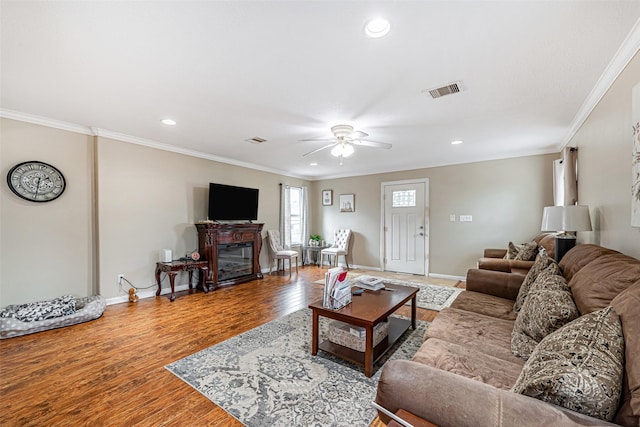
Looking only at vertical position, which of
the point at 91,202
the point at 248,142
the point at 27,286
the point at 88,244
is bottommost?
the point at 27,286

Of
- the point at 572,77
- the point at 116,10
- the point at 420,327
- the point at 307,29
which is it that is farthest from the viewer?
the point at 420,327

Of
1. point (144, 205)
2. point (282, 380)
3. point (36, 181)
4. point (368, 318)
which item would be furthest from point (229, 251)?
point (368, 318)

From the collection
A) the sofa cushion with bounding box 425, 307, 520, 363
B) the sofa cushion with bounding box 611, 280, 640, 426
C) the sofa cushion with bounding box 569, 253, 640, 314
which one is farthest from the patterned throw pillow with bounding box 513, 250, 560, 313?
the sofa cushion with bounding box 611, 280, 640, 426

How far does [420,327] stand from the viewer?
2.91 m

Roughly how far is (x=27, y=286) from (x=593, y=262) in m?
5.35

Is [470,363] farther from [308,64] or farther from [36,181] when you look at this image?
[36,181]

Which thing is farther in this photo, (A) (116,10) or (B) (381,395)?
(A) (116,10)

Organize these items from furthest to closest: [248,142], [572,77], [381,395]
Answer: [248,142] < [572,77] < [381,395]

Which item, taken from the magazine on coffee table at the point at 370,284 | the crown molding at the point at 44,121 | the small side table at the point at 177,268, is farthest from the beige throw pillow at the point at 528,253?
the crown molding at the point at 44,121

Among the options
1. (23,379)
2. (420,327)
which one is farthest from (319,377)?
(23,379)

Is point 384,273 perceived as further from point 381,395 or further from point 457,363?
point 381,395

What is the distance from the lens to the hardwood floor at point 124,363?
1.66m

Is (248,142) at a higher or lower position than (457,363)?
higher

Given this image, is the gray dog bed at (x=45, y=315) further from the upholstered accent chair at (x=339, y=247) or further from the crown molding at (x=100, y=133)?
the upholstered accent chair at (x=339, y=247)
